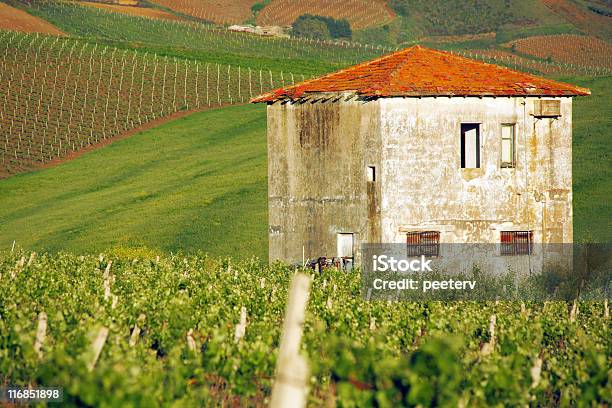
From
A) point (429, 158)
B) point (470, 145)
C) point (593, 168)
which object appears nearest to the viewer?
point (429, 158)

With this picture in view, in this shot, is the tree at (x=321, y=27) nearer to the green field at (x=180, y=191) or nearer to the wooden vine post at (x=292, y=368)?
the green field at (x=180, y=191)

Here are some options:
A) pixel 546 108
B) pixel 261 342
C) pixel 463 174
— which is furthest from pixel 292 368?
pixel 546 108

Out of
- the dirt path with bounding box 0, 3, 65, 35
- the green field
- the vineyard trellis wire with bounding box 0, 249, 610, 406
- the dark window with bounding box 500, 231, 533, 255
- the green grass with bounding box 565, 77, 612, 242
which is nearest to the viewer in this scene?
the vineyard trellis wire with bounding box 0, 249, 610, 406

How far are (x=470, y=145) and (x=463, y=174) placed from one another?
4.10ft

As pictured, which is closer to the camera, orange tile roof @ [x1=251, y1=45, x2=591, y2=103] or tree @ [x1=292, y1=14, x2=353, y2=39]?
orange tile roof @ [x1=251, y1=45, x2=591, y2=103]

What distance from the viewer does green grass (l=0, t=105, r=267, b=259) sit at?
46.2 m

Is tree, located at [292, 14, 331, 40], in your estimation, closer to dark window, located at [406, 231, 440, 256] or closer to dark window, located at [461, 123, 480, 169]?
dark window, located at [461, 123, 480, 169]

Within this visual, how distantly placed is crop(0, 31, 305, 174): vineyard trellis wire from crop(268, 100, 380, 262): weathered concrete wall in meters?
29.6

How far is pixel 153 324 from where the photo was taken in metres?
21.2

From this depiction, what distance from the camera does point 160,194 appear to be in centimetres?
5312

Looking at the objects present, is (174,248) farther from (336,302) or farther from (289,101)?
(336,302)

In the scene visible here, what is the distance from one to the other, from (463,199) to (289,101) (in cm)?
594

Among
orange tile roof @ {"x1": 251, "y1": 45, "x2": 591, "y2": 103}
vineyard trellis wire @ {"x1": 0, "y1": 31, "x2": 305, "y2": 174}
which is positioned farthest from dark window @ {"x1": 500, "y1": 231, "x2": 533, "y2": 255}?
vineyard trellis wire @ {"x1": 0, "y1": 31, "x2": 305, "y2": 174}

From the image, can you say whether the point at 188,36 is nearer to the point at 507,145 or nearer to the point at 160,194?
the point at 160,194
